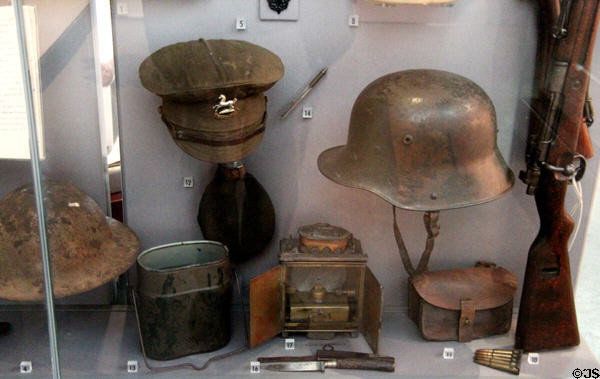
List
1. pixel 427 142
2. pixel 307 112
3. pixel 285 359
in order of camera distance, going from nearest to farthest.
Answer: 1. pixel 427 142
2. pixel 285 359
3. pixel 307 112

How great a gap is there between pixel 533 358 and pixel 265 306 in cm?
123

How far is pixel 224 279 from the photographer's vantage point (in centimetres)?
276

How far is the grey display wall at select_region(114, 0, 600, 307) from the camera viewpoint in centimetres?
274

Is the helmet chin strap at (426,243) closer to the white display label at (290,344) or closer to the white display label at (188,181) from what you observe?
the white display label at (290,344)

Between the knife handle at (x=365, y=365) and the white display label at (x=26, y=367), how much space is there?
4.23 feet

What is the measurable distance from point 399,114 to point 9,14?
153cm

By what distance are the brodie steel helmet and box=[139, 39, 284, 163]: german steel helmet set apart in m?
0.45

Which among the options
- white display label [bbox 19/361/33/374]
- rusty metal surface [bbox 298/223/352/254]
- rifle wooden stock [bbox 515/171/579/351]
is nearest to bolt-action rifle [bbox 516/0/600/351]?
rifle wooden stock [bbox 515/171/579/351]

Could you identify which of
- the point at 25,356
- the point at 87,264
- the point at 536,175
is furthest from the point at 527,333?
the point at 25,356

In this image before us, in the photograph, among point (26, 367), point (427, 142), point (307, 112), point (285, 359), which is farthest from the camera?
point (307, 112)

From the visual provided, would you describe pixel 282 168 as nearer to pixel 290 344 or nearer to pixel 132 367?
pixel 290 344

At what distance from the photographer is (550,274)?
9.20 feet

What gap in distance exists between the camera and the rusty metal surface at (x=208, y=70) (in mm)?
2525

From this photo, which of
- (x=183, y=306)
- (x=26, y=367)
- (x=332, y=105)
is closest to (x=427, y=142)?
(x=332, y=105)
